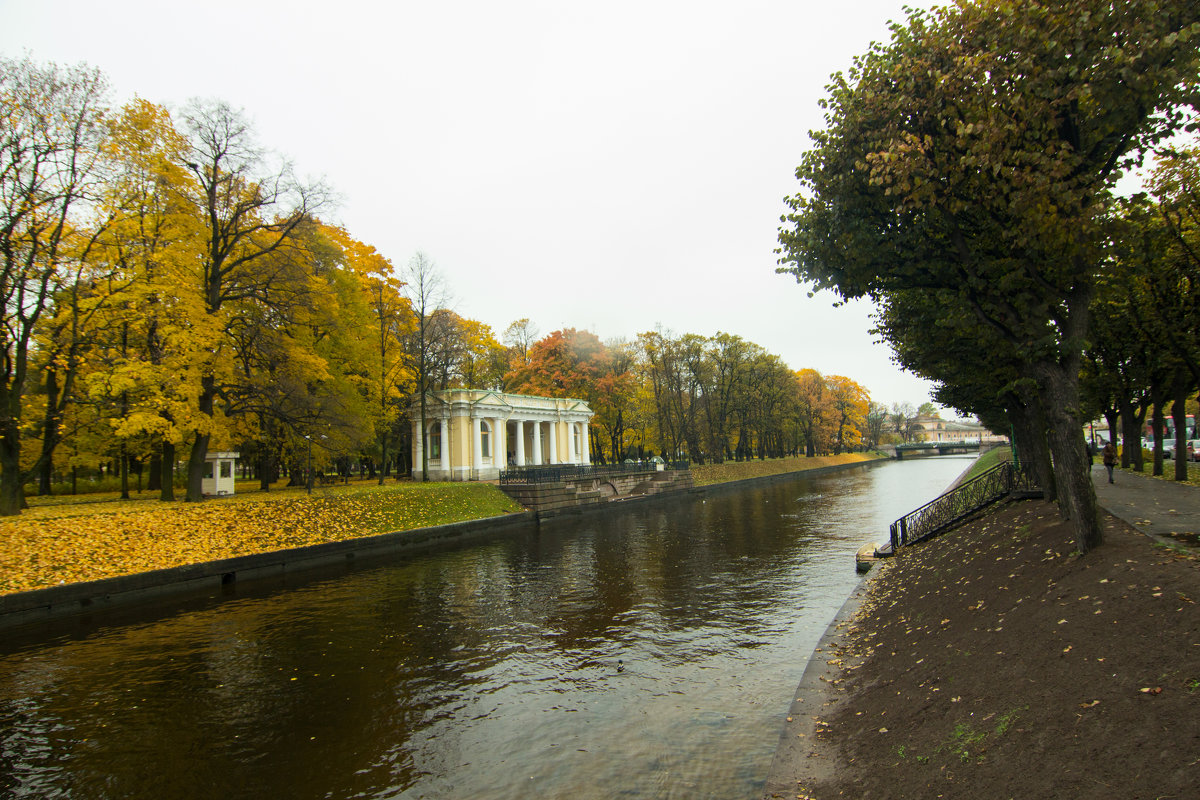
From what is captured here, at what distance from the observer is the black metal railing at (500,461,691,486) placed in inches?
1416

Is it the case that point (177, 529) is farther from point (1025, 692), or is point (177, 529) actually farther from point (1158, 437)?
point (1158, 437)

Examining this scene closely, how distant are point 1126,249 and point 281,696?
564 inches

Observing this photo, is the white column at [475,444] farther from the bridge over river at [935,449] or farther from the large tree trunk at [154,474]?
the bridge over river at [935,449]

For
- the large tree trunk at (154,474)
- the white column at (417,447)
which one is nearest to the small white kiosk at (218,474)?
the large tree trunk at (154,474)

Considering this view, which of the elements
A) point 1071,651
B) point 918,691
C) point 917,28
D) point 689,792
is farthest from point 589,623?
point 917,28

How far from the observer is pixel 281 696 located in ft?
29.9

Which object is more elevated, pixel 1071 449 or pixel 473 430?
pixel 473 430

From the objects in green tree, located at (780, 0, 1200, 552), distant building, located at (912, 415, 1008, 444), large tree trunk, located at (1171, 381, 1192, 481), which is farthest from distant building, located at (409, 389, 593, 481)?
distant building, located at (912, 415, 1008, 444)

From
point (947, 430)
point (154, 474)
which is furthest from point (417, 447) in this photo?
point (947, 430)

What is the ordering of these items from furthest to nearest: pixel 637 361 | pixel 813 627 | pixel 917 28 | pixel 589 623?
pixel 637 361 < pixel 589 623 < pixel 813 627 < pixel 917 28

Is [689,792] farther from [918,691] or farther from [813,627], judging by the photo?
[813,627]

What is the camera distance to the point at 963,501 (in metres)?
17.6

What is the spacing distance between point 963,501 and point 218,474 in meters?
30.2

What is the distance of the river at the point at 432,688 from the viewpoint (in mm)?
6723
